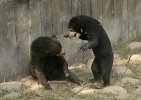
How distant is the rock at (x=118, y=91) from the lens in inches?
311

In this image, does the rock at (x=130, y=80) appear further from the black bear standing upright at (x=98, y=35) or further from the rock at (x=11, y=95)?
the rock at (x=11, y=95)

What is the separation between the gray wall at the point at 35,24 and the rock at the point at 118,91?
67.0 inches

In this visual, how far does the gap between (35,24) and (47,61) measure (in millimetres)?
772

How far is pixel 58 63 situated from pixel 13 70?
2.68 feet

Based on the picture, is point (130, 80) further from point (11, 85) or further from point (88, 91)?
point (11, 85)

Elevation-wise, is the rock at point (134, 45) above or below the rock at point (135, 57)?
above

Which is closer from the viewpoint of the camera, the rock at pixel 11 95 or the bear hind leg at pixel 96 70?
the rock at pixel 11 95

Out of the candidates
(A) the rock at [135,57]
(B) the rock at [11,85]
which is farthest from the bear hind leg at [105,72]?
(A) the rock at [135,57]

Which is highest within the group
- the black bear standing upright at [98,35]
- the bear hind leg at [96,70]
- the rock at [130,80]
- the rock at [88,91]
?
the black bear standing upright at [98,35]

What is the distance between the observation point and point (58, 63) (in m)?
8.81

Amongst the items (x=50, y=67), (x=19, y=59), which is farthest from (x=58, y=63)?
(x=19, y=59)

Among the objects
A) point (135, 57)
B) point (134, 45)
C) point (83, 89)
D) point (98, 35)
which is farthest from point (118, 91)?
point (134, 45)

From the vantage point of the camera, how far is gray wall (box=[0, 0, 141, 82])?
859 centimetres

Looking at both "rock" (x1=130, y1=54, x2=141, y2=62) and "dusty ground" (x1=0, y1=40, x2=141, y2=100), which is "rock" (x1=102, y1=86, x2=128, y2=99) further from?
"rock" (x1=130, y1=54, x2=141, y2=62)
